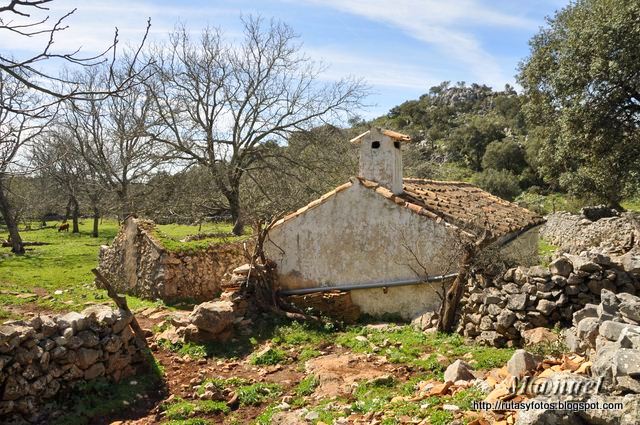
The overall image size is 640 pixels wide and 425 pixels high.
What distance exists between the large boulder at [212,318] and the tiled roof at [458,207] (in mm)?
3189

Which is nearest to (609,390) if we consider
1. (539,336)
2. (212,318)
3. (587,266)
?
(539,336)

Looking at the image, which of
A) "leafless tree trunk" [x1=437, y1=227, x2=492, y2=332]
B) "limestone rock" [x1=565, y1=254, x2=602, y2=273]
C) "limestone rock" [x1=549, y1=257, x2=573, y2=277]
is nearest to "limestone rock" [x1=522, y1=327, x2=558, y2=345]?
"limestone rock" [x1=549, y1=257, x2=573, y2=277]

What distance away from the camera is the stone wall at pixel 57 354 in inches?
279

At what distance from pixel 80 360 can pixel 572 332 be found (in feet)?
23.3

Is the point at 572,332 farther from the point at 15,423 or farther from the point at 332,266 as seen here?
the point at 15,423

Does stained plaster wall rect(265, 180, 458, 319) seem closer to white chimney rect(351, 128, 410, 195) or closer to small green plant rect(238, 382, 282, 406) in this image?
white chimney rect(351, 128, 410, 195)

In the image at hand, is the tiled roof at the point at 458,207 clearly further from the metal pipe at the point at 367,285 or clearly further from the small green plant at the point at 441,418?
the small green plant at the point at 441,418

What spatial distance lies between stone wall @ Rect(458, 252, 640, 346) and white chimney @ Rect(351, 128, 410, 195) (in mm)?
4674

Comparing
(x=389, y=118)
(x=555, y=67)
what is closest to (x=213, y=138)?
(x=555, y=67)

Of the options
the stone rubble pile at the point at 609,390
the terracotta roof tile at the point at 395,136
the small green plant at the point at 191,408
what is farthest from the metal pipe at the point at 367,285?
the stone rubble pile at the point at 609,390

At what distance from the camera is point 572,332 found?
693cm

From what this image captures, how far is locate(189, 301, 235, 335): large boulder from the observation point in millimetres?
10242

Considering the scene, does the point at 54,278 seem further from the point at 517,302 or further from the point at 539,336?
the point at 539,336

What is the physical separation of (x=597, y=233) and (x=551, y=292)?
1493 cm
